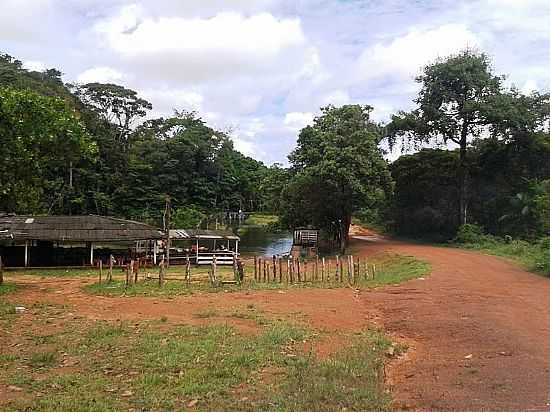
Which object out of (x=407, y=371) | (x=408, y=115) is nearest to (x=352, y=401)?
(x=407, y=371)

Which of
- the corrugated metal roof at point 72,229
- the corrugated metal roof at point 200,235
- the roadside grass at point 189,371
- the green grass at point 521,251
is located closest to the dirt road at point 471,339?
the roadside grass at point 189,371

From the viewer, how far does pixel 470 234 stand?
37.5 m

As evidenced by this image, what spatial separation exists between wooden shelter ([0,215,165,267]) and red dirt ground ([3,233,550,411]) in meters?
5.83

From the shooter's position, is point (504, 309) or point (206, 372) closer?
point (206, 372)

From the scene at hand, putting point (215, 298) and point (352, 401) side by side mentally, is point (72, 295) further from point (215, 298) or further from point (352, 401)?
point (352, 401)

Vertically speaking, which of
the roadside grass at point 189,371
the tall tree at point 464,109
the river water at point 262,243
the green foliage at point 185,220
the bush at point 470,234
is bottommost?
the roadside grass at point 189,371

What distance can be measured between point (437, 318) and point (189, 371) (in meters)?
7.25

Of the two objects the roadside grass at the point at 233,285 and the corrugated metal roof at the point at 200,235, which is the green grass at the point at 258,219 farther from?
the roadside grass at the point at 233,285

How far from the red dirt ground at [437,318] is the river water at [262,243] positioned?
2301cm

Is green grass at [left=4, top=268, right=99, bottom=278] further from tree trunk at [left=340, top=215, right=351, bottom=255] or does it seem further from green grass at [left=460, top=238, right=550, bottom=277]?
green grass at [left=460, top=238, right=550, bottom=277]

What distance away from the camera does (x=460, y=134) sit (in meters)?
39.5

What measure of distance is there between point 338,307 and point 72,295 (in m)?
9.04

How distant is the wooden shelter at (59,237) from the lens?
30156 millimetres

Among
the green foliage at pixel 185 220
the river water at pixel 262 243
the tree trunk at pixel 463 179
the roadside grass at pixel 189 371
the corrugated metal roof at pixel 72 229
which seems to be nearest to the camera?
the roadside grass at pixel 189 371
